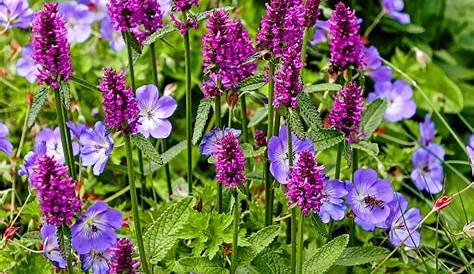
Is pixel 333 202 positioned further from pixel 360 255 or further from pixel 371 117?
pixel 371 117

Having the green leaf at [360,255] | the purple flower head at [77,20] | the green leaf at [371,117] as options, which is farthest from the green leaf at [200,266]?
the purple flower head at [77,20]

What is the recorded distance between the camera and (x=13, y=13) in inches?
79.9

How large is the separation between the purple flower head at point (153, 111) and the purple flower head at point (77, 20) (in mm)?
809

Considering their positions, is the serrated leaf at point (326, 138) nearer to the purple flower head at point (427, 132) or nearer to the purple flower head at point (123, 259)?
the purple flower head at point (123, 259)

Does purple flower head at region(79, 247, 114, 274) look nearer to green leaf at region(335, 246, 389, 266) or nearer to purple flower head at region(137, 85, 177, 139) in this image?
purple flower head at region(137, 85, 177, 139)

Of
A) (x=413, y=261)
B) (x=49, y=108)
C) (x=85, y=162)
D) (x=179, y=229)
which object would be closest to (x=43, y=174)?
(x=179, y=229)

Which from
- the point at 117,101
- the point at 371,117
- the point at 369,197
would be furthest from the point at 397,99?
the point at 117,101

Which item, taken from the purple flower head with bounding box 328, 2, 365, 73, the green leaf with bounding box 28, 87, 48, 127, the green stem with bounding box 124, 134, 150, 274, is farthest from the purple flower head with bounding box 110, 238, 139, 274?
the purple flower head with bounding box 328, 2, 365, 73

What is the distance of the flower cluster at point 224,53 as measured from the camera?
1407 millimetres

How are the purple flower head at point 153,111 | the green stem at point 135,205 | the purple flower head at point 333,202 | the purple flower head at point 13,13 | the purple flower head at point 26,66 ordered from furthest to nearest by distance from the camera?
the purple flower head at point 26,66
the purple flower head at point 13,13
the purple flower head at point 153,111
the purple flower head at point 333,202
the green stem at point 135,205

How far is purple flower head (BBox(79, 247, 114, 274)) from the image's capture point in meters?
1.56

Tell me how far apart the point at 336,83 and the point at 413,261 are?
0.49 meters

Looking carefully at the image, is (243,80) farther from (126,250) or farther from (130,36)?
(126,250)

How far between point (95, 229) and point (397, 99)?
1122 mm
